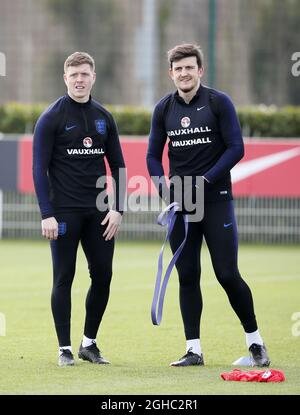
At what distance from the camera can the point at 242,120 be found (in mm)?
22453

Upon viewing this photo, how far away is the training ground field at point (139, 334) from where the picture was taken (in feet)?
24.1

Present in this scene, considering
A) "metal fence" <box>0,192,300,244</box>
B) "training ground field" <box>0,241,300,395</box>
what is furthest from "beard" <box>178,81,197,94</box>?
"metal fence" <box>0,192,300,244</box>

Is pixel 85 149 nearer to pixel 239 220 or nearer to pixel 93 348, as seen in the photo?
pixel 93 348

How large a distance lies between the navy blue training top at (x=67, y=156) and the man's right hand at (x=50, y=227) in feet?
0.15

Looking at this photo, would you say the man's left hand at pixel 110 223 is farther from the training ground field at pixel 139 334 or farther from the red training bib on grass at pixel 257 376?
the red training bib on grass at pixel 257 376

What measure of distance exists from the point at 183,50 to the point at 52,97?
5530 centimetres

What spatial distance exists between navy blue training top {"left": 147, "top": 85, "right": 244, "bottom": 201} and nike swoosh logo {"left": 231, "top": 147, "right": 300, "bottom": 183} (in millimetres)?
11326

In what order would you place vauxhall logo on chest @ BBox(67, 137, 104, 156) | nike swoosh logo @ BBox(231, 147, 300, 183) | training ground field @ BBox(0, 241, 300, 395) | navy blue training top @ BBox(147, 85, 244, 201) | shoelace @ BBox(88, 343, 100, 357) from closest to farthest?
training ground field @ BBox(0, 241, 300, 395)
navy blue training top @ BBox(147, 85, 244, 201)
vauxhall logo on chest @ BBox(67, 137, 104, 156)
shoelace @ BBox(88, 343, 100, 357)
nike swoosh logo @ BBox(231, 147, 300, 183)

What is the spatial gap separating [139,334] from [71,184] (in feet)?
7.19

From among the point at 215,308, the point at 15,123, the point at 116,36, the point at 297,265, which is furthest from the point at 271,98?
the point at 215,308

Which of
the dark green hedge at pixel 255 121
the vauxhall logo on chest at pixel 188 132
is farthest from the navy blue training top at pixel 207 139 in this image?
the dark green hedge at pixel 255 121

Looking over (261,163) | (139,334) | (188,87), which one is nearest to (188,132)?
(188,87)

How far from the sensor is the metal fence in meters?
20.0

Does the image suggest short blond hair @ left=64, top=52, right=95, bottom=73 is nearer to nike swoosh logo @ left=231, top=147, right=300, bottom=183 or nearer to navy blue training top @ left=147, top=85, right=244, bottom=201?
navy blue training top @ left=147, top=85, right=244, bottom=201
